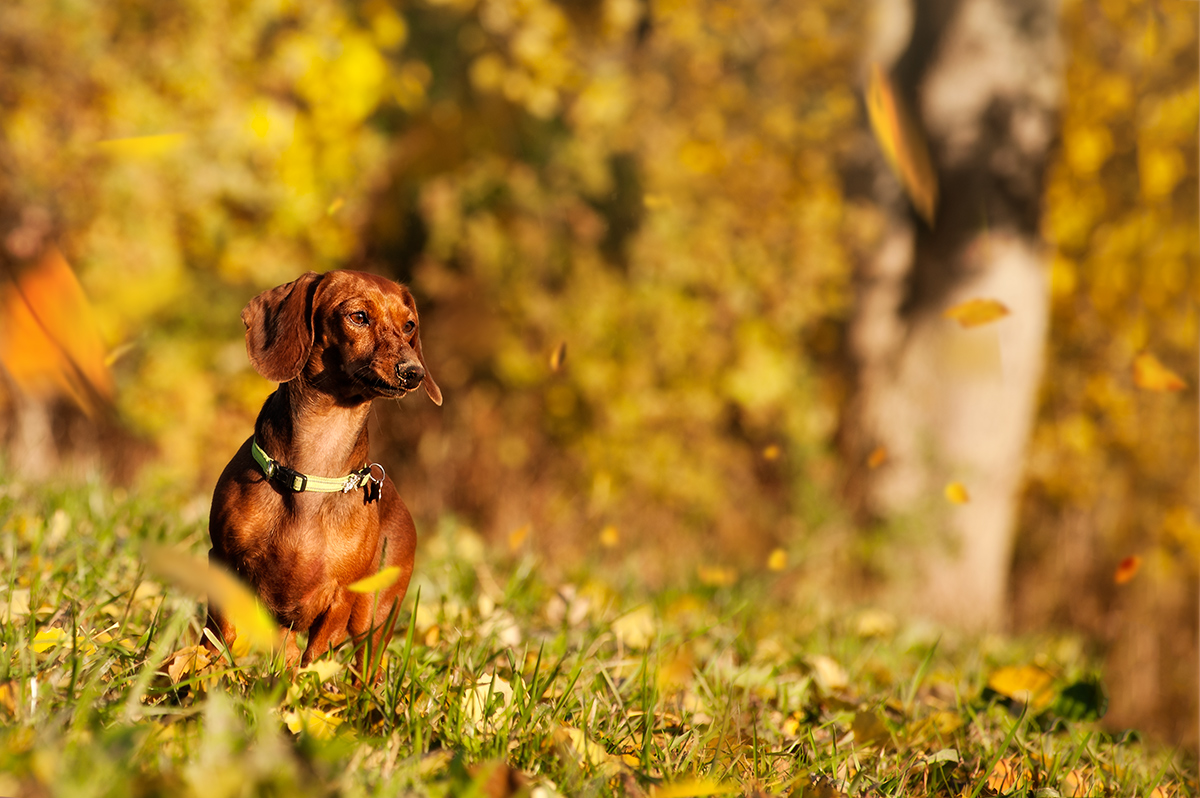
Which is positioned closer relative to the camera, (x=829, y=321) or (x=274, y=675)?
(x=274, y=675)

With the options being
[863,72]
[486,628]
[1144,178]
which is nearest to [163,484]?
[486,628]

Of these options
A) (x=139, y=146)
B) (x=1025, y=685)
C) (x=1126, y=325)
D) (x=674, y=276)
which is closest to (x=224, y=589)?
(x=1025, y=685)

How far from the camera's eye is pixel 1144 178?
23.7 ft

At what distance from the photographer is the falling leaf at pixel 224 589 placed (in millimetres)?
1117

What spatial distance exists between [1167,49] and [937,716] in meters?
7.67

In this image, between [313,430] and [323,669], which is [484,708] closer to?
[323,669]

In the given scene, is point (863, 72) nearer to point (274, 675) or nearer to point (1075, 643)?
point (1075, 643)

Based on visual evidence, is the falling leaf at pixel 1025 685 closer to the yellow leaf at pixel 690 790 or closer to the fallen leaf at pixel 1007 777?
the fallen leaf at pixel 1007 777

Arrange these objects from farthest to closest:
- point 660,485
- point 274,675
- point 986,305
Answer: point 660,485
point 986,305
point 274,675

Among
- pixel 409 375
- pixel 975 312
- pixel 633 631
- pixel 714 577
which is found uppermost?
pixel 409 375

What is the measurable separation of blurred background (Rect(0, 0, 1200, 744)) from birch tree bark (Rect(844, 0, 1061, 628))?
0.02 metres

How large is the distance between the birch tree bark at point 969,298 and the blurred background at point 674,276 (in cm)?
2

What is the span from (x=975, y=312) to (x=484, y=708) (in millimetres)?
5235

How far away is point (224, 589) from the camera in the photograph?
1.27 metres
